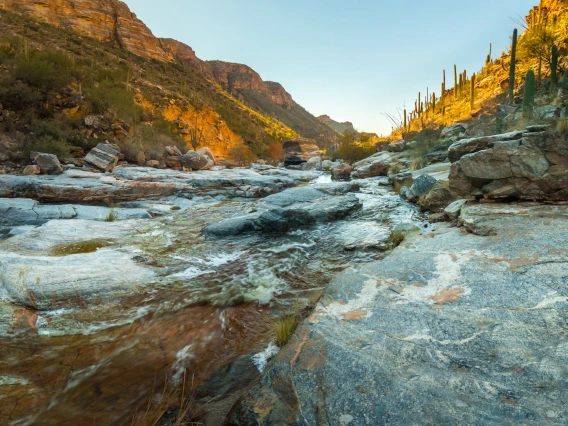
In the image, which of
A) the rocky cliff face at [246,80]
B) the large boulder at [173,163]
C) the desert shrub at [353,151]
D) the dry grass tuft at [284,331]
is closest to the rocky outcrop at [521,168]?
the dry grass tuft at [284,331]

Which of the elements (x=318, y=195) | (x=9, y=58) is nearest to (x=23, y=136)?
(x=9, y=58)

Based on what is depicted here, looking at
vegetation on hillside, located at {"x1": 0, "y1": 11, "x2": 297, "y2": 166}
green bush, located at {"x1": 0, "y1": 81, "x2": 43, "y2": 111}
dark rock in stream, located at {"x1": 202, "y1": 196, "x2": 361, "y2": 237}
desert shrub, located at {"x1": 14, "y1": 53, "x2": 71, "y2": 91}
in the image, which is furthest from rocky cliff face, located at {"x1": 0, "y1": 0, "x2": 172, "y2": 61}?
dark rock in stream, located at {"x1": 202, "y1": 196, "x2": 361, "y2": 237}

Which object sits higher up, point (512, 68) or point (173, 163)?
point (512, 68)

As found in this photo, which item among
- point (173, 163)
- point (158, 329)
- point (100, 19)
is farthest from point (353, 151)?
point (100, 19)

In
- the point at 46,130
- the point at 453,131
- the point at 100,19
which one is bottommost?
the point at 453,131

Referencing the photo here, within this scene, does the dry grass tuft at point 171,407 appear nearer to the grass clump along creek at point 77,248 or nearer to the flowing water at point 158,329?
the flowing water at point 158,329

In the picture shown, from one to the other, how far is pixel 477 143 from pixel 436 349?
5.27m

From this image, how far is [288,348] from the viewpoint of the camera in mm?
1928

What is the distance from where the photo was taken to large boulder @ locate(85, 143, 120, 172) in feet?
34.6

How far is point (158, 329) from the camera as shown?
256 cm

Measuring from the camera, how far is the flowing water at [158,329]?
1824mm

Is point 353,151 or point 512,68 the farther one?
point 353,151

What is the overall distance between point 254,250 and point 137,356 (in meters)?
2.58

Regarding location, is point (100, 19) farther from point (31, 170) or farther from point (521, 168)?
point (521, 168)
